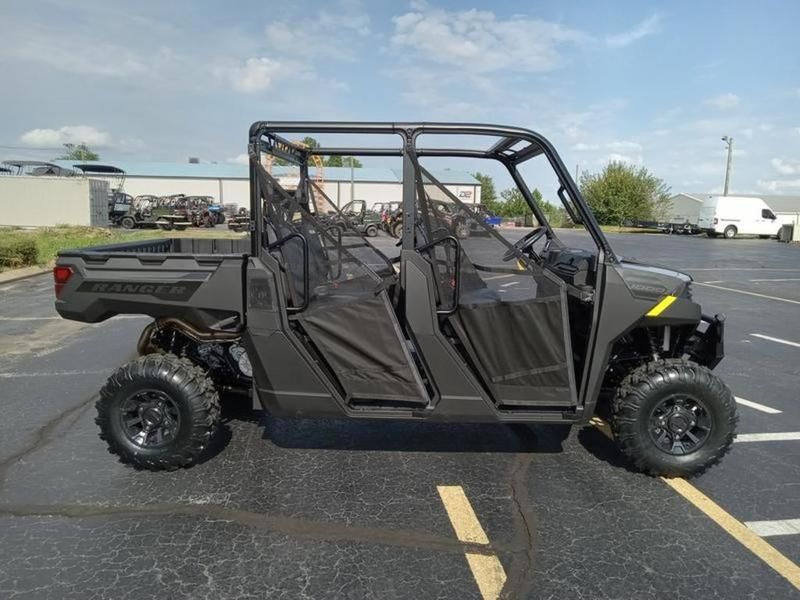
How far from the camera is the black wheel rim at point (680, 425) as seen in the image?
3.69 meters

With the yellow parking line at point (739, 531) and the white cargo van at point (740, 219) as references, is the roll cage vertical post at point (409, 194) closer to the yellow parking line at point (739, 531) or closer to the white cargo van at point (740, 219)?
the yellow parking line at point (739, 531)

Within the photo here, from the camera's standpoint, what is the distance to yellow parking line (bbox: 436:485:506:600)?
8.90ft

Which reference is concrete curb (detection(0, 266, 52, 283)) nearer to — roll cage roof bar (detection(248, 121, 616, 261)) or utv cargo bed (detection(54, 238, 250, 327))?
utv cargo bed (detection(54, 238, 250, 327))

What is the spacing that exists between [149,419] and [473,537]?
2.10m

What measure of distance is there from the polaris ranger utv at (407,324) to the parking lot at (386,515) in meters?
0.35

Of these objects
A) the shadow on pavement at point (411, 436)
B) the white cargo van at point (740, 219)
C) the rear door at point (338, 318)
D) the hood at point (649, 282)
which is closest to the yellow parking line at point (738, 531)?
the shadow on pavement at point (411, 436)

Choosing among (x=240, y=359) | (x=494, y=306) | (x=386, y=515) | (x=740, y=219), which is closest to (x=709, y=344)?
(x=494, y=306)

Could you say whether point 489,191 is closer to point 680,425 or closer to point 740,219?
point 680,425

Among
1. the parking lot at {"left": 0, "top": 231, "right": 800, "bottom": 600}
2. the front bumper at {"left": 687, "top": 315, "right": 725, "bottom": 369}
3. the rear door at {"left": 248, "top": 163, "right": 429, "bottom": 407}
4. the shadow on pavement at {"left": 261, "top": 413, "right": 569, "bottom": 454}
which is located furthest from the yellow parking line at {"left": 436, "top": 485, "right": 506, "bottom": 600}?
the front bumper at {"left": 687, "top": 315, "right": 725, "bottom": 369}

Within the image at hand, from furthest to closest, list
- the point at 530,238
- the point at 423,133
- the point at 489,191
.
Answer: the point at 489,191 < the point at 530,238 < the point at 423,133

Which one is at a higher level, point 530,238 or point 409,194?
point 409,194

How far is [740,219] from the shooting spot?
40.9 metres

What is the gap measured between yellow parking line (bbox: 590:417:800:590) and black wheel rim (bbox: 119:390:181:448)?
10.2 ft

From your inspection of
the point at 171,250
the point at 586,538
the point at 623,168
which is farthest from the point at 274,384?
the point at 623,168
